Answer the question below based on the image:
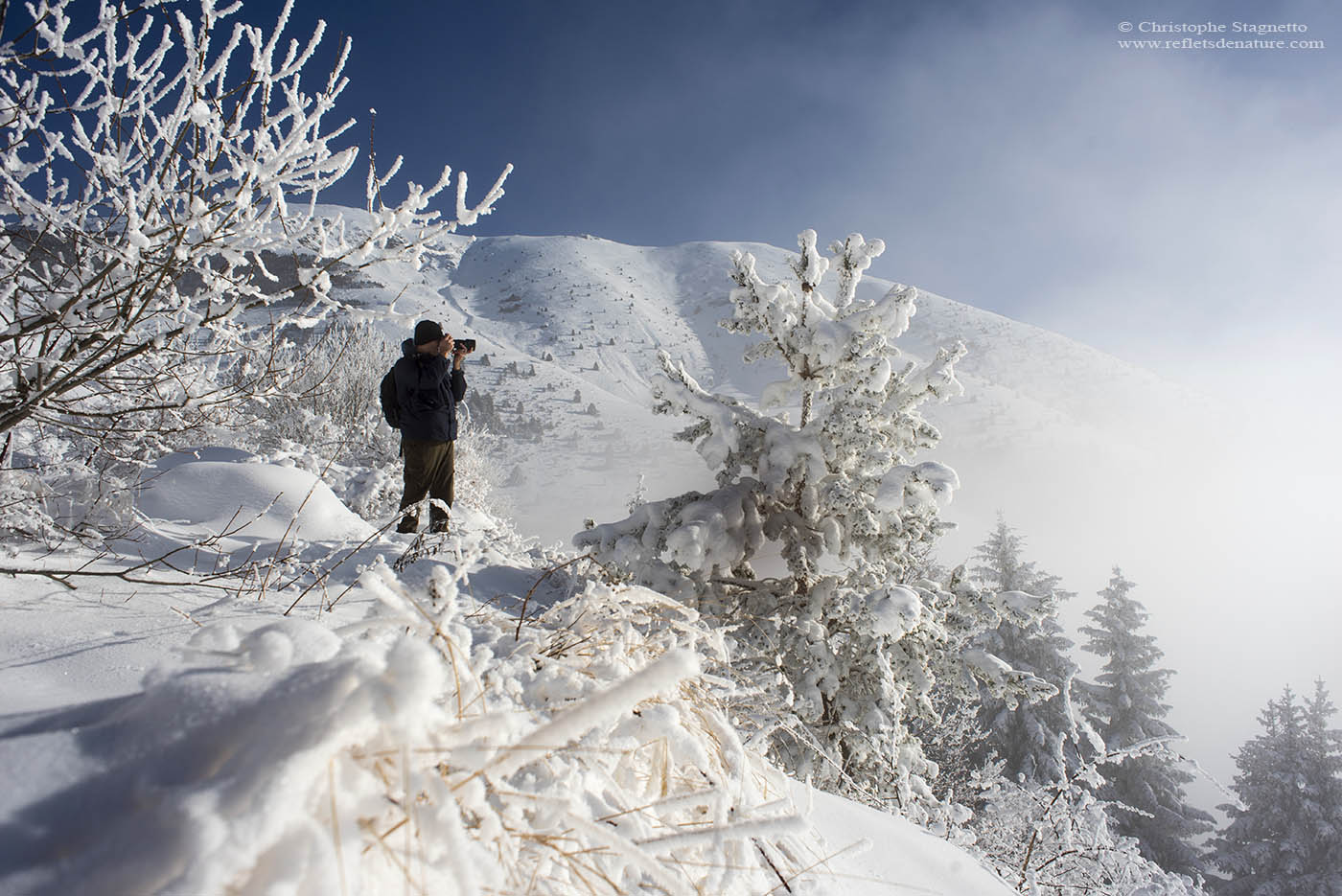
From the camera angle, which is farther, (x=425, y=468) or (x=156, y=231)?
(x=425, y=468)

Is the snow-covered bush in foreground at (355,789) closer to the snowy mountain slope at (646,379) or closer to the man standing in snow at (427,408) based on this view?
the man standing in snow at (427,408)

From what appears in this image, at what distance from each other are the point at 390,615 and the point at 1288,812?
25.7 m

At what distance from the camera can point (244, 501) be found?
16.8 ft

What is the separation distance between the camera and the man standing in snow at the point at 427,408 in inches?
223

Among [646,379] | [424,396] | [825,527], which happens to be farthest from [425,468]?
[646,379]

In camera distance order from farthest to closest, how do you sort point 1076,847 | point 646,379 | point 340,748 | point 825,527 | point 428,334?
1. point 646,379
2. point 825,527
3. point 428,334
4. point 1076,847
5. point 340,748

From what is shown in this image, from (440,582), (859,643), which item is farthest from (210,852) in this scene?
(859,643)

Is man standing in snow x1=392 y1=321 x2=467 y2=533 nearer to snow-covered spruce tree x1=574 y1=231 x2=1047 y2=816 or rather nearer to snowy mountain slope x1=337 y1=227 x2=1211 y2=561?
snow-covered spruce tree x1=574 y1=231 x2=1047 y2=816

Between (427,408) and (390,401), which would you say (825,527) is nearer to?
(427,408)

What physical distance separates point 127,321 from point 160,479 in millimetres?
4083

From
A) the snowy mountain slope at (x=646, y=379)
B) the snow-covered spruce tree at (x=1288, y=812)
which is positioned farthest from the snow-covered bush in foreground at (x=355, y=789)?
the snowy mountain slope at (x=646, y=379)

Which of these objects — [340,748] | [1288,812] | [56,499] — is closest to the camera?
[340,748]

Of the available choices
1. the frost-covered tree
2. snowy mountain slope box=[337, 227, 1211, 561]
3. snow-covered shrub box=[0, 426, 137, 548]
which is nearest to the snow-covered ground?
snow-covered shrub box=[0, 426, 137, 548]

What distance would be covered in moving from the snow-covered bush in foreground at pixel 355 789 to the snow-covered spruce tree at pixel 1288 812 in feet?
78.4
